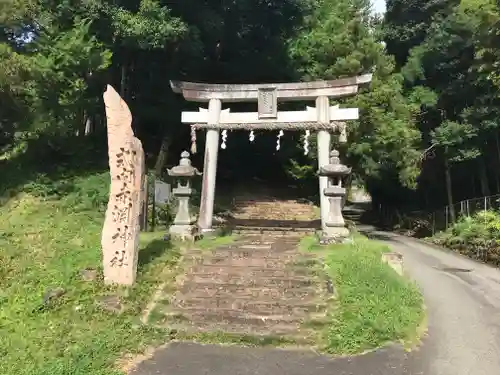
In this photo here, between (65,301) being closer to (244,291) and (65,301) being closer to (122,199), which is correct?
(122,199)

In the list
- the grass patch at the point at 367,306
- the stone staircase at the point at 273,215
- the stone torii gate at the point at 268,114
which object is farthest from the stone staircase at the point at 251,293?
the stone staircase at the point at 273,215

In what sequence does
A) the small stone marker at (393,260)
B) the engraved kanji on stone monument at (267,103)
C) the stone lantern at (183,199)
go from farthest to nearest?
the engraved kanji on stone monument at (267,103), the stone lantern at (183,199), the small stone marker at (393,260)

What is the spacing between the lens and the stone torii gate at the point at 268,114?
1390cm

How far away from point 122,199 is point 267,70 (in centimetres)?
1540

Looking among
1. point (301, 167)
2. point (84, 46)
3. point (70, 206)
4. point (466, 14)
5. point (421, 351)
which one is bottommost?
point (421, 351)

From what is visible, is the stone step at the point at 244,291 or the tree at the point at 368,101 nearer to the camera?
the stone step at the point at 244,291

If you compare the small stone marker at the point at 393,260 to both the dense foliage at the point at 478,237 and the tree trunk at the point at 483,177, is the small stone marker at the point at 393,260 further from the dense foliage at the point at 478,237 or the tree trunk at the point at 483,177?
the tree trunk at the point at 483,177

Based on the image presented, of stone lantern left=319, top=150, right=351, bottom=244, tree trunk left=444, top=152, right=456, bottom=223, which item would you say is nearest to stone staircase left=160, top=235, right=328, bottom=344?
stone lantern left=319, top=150, right=351, bottom=244

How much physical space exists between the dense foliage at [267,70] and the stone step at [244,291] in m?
9.48

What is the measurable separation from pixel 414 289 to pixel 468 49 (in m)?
17.1

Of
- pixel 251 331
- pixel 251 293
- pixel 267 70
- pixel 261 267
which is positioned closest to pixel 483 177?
pixel 267 70

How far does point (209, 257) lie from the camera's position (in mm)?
10844

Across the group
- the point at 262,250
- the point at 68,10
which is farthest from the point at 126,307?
the point at 68,10

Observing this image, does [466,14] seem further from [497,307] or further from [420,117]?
[497,307]
